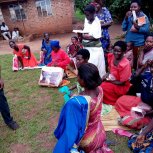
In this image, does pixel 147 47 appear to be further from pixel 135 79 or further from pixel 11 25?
pixel 11 25

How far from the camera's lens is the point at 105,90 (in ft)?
14.4

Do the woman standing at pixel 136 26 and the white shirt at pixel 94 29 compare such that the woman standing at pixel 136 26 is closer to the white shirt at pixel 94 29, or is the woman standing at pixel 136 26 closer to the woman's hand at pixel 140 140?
the white shirt at pixel 94 29

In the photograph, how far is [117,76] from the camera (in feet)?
14.1

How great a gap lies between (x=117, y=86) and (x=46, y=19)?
12319mm

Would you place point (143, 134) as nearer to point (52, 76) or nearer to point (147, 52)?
point (147, 52)

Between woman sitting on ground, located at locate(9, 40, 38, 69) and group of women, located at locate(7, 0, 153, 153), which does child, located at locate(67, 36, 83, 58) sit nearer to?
group of women, located at locate(7, 0, 153, 153)

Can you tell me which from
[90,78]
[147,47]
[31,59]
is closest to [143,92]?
[147,47]

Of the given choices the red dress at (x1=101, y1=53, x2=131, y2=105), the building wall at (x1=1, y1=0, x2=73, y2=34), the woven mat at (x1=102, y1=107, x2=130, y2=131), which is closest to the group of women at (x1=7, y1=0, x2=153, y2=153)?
the red dress at (x1=101, y1=53, x2=131, y2=105)

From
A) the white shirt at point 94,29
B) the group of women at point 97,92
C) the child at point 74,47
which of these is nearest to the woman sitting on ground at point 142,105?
the group of women at point 97,92

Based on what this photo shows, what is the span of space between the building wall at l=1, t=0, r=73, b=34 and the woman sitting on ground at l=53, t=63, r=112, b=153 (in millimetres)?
13819

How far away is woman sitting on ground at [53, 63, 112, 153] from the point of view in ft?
6.54

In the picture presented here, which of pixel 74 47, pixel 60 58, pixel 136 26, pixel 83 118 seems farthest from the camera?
pixel 74 47

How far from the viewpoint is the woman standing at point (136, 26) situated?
4797 mm

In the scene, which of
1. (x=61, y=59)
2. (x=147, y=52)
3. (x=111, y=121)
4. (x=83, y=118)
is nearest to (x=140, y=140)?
(x=111, y=121)
